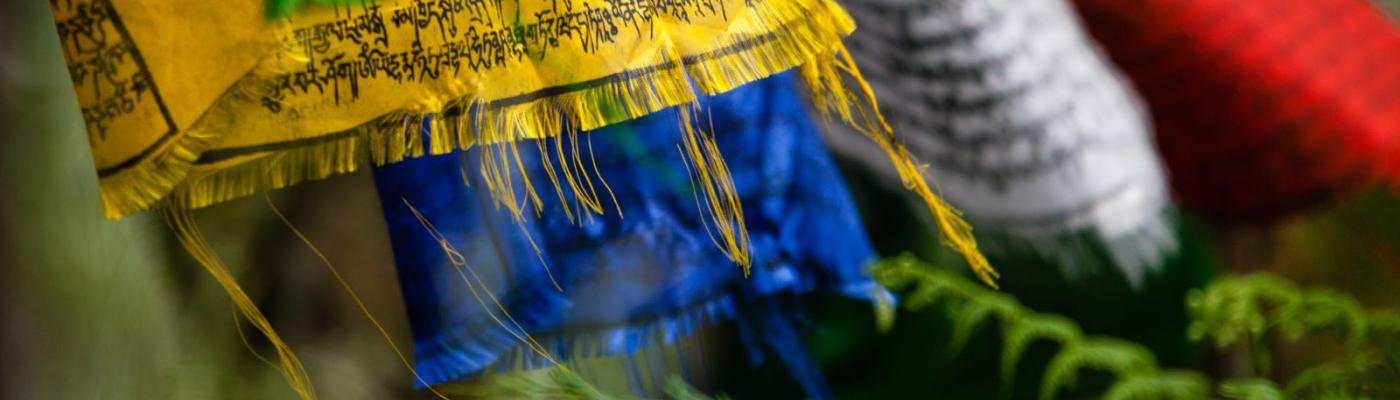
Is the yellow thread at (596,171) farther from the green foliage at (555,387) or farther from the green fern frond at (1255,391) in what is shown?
the green fern frond at (1255,391)

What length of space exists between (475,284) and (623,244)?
9 centimetres

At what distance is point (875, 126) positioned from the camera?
2.14 ft

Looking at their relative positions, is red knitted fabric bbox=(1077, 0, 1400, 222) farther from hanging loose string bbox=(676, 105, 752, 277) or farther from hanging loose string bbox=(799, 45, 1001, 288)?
hanging loose string bbox=(676, 105, 752, 277)

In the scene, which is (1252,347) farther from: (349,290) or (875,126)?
(349,290)

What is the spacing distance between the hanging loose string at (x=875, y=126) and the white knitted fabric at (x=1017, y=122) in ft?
0.06

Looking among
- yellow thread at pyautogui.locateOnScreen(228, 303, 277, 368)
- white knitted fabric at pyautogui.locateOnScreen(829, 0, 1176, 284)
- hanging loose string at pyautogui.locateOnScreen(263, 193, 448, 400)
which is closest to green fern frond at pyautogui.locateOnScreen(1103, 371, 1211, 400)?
white knitted fabric at pyautogui.locateOnScreen(829, 0, 1176, 284)

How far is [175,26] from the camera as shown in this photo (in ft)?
1.70

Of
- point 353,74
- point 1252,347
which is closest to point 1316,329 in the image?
point 1252,347

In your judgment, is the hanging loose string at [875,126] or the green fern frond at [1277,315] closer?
the green fern frond at [1277,315]

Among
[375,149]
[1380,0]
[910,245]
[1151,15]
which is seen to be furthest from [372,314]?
[1380,0]

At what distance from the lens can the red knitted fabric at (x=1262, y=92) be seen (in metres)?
0.71

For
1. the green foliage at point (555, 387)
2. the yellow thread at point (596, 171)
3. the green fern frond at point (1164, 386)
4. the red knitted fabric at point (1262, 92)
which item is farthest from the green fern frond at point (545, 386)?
the red knitted fabric at point (1262, 92)

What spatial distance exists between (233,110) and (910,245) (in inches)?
16.8

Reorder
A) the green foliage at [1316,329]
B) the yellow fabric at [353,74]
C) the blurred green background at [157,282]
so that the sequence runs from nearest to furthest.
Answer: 1. the green foliage at [1316,329]
2. the yellow fabric at [353,74]
3. the blurred green background at [157,282]
